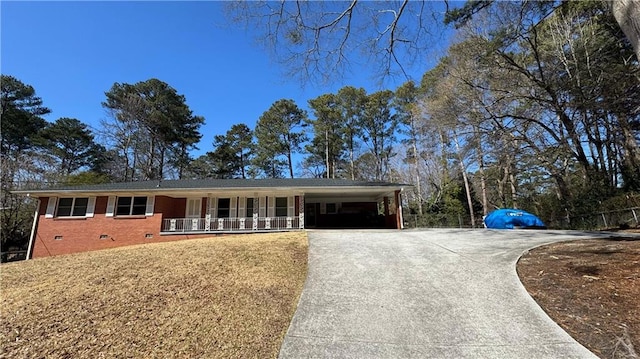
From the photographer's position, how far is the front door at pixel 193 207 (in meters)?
16.2

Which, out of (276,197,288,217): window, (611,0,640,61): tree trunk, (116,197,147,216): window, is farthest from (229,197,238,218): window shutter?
(611,0,640,61): tree trunk

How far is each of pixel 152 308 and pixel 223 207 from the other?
12.9 meters

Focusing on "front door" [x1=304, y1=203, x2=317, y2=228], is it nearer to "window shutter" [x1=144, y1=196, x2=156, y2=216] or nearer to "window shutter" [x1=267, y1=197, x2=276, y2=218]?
"window shutter" [x1=267, y1=197, x2=276, y2=218]

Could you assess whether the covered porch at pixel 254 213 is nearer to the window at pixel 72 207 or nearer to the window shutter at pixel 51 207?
the window at pixel 72 207

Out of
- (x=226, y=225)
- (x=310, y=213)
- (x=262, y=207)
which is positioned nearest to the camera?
(x=226, y=225)

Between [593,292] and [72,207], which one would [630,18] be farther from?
[72,207]

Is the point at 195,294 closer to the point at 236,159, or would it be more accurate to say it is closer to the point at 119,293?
the point at 119,293

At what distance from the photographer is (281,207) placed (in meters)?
16.8

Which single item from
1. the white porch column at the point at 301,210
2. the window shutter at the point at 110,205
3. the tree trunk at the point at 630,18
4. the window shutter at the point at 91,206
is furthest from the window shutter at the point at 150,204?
the tree trunk at the point at 630,18

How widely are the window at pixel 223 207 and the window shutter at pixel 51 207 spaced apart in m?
8.15

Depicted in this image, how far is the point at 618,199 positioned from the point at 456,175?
11223mm

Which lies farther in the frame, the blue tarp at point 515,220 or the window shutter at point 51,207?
the window shutter at point 51,207

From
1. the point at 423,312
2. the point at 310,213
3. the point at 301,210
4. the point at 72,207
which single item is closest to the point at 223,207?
the point at 301,210

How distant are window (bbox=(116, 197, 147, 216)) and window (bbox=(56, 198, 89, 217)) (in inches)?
66.1
